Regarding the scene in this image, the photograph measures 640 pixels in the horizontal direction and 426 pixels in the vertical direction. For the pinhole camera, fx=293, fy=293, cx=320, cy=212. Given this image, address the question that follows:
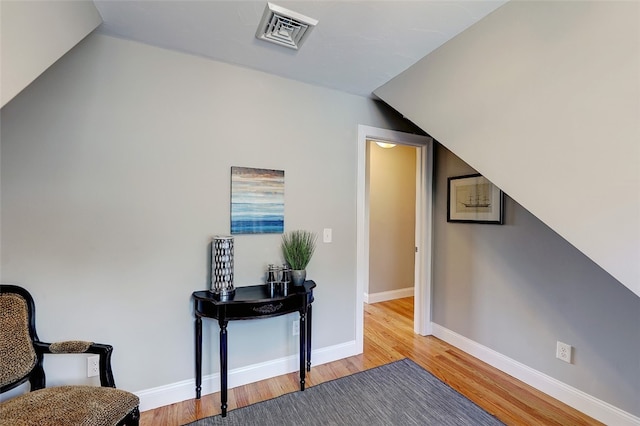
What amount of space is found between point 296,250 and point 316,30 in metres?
1.48

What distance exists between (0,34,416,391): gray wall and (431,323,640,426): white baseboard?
1656mm

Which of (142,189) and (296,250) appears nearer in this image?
(142,189)

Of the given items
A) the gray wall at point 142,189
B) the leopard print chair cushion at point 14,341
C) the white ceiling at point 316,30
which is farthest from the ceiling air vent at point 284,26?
the leopard print chair cushion at point 14,341

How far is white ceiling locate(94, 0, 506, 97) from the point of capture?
1.53 meters

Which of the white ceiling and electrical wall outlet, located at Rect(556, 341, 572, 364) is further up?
the white ceiling

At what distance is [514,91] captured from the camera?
1.57 metres

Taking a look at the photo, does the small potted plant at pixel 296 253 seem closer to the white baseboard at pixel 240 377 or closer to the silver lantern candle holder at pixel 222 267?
the silver lantern candle holder at pixel 222 267

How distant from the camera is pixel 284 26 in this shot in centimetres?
171

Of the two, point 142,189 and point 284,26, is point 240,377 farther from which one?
point 284,26

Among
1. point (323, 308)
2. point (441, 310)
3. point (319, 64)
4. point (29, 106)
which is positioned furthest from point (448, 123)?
point (29, 106)

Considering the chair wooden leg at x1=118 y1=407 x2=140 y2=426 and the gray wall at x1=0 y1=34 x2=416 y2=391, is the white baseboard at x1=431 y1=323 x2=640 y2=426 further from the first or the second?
the chair wooden leg at x1=118 y1=407 x2=140 y2=426

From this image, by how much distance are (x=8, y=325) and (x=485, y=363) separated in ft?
10.9

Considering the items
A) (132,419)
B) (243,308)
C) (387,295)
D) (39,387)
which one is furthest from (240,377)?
(387,295)

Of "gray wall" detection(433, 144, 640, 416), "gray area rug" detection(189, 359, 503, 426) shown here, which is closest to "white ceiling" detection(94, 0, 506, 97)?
"gray wall" detection(433, 144, 640, 416)
